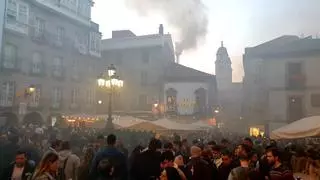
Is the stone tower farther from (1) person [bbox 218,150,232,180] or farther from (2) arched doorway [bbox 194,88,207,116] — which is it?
(1) person [bbox 218,150,232,180]

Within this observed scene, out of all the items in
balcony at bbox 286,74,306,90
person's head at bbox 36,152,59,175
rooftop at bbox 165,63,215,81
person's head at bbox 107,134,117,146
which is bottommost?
person's head at bbox 36,152,59,175

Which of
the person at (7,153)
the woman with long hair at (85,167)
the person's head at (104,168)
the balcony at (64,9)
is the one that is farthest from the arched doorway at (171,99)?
the person's head at (104,168)

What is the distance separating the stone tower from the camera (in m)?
74.0

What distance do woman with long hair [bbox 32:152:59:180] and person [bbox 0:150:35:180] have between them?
4.49ft

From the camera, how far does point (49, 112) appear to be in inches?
1287

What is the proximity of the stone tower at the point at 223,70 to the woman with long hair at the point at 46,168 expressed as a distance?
226 feet

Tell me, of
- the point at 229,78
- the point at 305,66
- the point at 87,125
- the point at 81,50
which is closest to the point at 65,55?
Answer: the point at 81,50

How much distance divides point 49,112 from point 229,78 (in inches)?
1869

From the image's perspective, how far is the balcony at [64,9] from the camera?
33.4 meters

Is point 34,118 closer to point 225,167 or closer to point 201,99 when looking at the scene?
point 201,99

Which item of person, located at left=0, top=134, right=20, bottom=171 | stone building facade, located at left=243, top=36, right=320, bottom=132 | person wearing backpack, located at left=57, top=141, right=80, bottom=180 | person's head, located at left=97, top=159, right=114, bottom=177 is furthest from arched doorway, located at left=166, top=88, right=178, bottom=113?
person's head, located at left=97, top=159, right=114, bottom=177

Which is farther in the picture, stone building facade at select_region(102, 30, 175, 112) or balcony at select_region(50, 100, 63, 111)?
stone building facade at select_region(102, 30, 175, 112)

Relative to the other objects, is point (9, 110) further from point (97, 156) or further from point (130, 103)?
point (97, 156)

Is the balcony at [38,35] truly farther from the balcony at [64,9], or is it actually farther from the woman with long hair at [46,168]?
the woman with long hair at [46,168]
